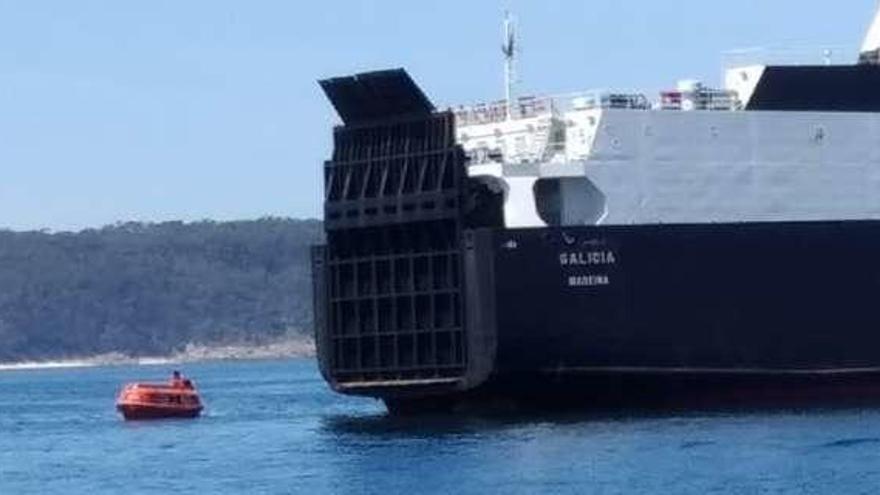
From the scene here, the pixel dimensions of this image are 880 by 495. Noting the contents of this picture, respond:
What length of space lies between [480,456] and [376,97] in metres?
10.1

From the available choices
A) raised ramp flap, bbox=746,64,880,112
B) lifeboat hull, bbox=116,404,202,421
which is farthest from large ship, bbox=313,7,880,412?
lifeboat hull, bbox=116,404,202,421

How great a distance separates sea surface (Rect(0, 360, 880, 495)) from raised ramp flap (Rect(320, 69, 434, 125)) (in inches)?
233

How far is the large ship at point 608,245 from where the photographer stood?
57.1 metres

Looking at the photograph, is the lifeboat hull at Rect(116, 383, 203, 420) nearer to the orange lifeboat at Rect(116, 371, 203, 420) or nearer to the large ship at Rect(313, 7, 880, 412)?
the orange lifeboat at Rect(116, 371, 203, 420)

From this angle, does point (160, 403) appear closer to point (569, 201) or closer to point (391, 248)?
point (391, 248)

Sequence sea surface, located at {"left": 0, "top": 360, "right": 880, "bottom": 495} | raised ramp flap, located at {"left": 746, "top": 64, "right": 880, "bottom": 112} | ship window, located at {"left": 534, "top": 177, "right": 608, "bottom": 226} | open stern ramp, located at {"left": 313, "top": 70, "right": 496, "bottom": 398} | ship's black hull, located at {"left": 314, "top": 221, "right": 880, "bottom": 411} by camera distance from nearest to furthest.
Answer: sea surface, located at {"left": 0, "top": 360, "right": 880, "bottom": 495} → ship's black hull, located at {"left": 314, "top": 221, "right": 880, "bottom": 411} → open stern ramp, located at {"left": 313, "top": 70, "right": 496, "bottom": 398} → ship window, located at {"left": 534, "top": 177, "right": 608, "bottom": 226} → raised ramp flap, located at {"left": 746, "top": 64, "right": 880, "bottom": 112}

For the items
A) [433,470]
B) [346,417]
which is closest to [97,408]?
[346,417]

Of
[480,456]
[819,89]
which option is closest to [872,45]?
[819,89]

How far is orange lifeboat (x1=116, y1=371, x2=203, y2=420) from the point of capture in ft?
238

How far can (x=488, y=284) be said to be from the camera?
56656 millimetres

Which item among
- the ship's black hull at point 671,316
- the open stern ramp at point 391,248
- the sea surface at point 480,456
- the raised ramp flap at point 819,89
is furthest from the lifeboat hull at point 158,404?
the raised ramp flap at point 819,89

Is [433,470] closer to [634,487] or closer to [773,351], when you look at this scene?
[634,487]

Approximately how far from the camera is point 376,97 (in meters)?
59.4

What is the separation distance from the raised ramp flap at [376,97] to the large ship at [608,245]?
0.14 feet
